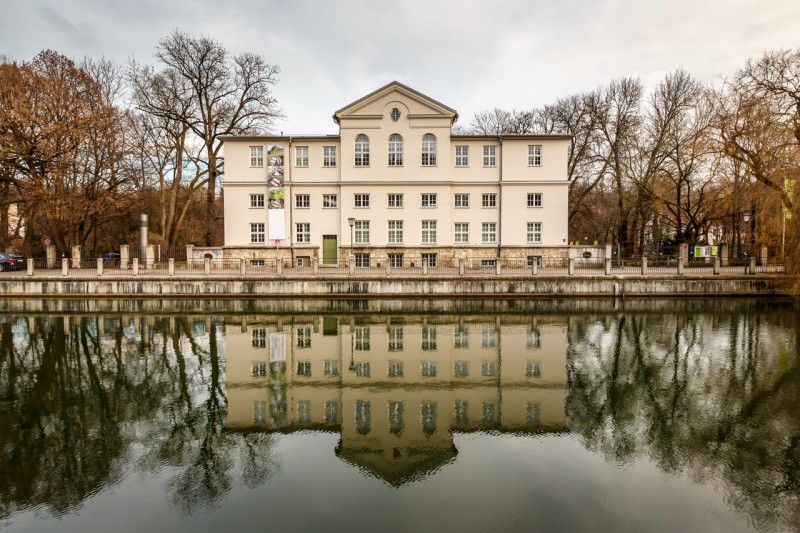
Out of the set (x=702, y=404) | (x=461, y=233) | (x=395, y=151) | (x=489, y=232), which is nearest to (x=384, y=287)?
(x=461, y=233)

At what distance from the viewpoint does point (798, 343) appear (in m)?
16.1

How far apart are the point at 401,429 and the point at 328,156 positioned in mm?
26663

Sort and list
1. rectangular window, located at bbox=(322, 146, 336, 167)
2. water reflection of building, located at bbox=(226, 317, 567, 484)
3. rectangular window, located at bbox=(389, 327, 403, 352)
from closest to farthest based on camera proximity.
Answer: water reflection of building, located at bbox=(226, 317, 567, 484) → rectangular window, located at bbox=(389, 327, 403, 352) → rectangular window, located at bbox=(322, 146, 336, 167)

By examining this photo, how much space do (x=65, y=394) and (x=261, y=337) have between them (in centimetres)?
693

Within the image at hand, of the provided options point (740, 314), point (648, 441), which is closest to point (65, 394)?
point (648, 441)

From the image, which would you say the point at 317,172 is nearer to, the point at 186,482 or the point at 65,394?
the point at 65,394

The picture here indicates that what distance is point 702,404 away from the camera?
10594 mm

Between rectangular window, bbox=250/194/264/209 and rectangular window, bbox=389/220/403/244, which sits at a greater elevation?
rectangular window, bbox=250/194/264/209

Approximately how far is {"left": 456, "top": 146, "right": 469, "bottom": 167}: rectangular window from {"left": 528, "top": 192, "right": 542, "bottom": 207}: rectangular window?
5200 millimetres

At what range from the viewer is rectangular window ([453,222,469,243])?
32.6 meters

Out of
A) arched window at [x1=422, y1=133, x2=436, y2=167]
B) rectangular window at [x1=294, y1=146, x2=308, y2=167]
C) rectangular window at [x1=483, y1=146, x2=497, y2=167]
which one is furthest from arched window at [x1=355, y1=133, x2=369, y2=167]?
rectangular window at [x1=483, y1=146, x2=497, y2=167]

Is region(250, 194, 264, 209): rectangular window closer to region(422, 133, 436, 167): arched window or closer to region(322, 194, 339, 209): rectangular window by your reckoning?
region(322, 194, 339, 209): rectangular window

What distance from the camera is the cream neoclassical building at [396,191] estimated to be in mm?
32031

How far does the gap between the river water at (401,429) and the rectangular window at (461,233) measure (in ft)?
47.5
